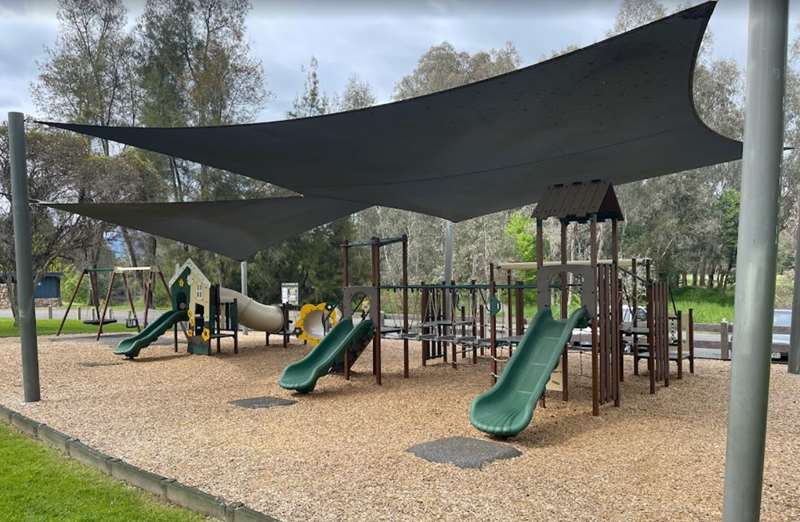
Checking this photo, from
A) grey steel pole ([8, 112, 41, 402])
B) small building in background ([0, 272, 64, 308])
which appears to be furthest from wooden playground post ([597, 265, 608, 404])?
small building in background ([0, 272, 64, 308])

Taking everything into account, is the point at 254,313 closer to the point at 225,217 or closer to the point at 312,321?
the point at 312,321

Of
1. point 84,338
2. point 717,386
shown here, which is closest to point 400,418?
point 717,386

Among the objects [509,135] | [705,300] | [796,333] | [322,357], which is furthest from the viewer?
[705,300]

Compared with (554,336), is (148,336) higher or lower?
lower

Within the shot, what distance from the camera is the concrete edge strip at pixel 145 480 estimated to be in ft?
10.8

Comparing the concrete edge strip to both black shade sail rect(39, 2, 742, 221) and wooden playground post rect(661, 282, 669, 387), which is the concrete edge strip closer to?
black shade sail rect(39, 2, 742, 221)

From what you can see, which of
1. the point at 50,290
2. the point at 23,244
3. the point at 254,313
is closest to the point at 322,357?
the point at 23,244

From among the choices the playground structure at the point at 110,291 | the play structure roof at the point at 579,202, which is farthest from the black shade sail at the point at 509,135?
the playground structure at the point at 110,291

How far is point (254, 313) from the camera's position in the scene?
12289 millimetres

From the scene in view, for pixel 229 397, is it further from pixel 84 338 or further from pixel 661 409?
pixel 84 338

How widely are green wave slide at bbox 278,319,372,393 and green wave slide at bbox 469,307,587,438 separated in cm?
251

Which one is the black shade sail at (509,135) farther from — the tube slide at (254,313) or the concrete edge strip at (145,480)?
the tube slide at (254,313)

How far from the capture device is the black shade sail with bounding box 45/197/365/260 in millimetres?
8375

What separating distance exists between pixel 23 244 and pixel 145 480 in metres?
3.82
